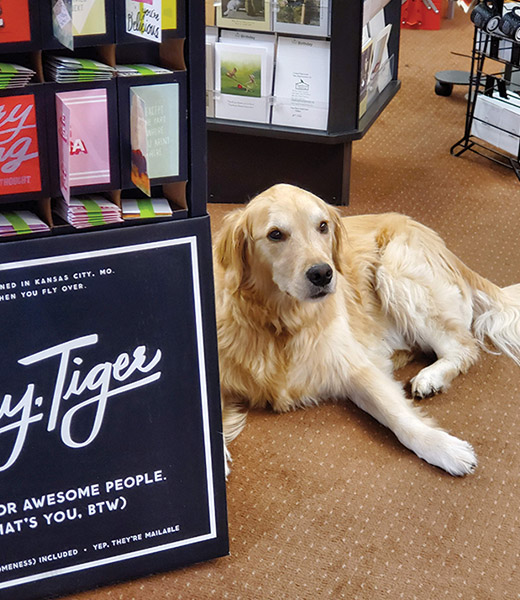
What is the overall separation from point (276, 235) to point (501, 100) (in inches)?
91.9

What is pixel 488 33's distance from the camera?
410cm

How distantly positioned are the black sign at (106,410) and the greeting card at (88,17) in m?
0.40

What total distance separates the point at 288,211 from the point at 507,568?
42.8 inches

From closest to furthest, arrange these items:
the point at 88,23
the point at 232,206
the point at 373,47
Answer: the point at 88,23 < the point at 373,47 < the point at 232,206

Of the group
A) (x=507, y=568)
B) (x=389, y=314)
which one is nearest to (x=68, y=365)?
(x=507, y=568)

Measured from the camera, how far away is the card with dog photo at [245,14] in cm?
356

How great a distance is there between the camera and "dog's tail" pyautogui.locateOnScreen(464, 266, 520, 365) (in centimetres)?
293

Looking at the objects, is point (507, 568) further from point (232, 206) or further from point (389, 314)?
point (232, 206)

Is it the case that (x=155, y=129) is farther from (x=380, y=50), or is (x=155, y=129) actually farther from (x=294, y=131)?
(x=380, y=50)

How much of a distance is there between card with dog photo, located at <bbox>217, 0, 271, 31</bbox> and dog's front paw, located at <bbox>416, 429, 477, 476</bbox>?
200cm

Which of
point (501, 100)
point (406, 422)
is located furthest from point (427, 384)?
point (501, 100)

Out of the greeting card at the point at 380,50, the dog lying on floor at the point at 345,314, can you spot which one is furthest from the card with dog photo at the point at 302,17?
the dog lying on floor at the point at 345,314

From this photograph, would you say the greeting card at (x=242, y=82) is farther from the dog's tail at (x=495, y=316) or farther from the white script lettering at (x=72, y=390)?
the white script lettering at (x=72, y=390)

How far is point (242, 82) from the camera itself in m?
3.70
